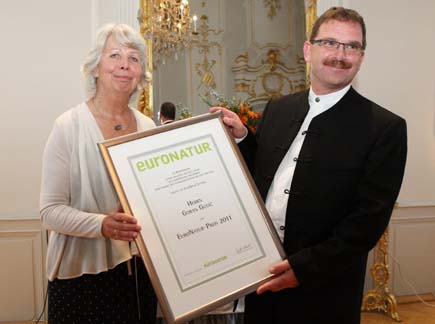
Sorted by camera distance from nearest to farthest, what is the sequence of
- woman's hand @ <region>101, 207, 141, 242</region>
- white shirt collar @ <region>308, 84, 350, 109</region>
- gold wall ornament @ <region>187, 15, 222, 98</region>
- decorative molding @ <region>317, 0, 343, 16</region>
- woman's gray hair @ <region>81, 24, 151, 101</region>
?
1. woman's hand @ <region>101, 207, 141, 242</region>
2. white shirt collar @ <region>308, 84, 350, 109</region>
3. woman's gray hair @ <region>81, 24, 151, 101</region>
4. gold wall ornament @ <region>187, 15, 222, 98</region>
5. decorative molding @ <region>317, 0, 343, 16</region>

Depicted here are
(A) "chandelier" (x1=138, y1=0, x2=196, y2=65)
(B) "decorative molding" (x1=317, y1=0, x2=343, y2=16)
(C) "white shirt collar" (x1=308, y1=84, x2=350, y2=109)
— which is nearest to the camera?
(C) "white shirt collar" (x1=308, y1=84, x2=350, y2=109)

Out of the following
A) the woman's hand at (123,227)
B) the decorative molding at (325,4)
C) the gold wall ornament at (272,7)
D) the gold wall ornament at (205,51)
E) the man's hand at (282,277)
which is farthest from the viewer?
the gold wall ornament at (272,7)

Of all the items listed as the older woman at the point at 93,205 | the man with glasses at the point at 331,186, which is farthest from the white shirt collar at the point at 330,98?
the older woman at the point at 93,205

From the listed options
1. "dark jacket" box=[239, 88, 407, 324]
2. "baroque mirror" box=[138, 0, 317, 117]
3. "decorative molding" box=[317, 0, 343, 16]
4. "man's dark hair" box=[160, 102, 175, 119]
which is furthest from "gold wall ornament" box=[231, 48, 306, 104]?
"dark jacket" box=[239, 88, 407, 324]

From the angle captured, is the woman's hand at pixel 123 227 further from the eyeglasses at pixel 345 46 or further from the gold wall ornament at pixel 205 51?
the gold wall ornament at pixel 205 51

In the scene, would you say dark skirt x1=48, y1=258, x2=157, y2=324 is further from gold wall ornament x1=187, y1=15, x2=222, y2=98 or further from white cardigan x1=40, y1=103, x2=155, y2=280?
gold wall ornament x1=187, y1=15, x2=222, y2=98

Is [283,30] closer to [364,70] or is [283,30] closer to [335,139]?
[364,70]

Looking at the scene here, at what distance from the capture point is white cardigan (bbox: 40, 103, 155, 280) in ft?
5.28

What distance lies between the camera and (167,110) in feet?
11.4

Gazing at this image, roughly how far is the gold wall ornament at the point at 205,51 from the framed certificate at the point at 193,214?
2.21m

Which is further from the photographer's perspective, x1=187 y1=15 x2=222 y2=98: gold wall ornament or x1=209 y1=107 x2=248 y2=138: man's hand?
x1=187 y1=15 x2=222 y2=98: gold wall ornament

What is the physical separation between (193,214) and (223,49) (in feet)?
8.70

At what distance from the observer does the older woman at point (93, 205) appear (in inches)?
63.8

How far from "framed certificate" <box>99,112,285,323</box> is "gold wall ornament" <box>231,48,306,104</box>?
234 centimetres
